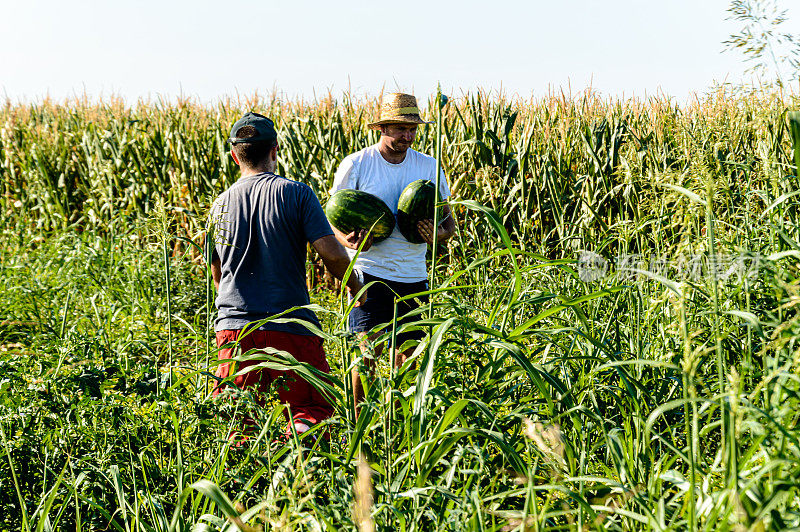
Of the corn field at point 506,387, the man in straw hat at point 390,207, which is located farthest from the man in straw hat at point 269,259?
the man in straw hat at point 390,207

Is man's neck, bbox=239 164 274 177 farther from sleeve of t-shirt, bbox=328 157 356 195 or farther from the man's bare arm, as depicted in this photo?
sleeve of t-shirt, bbox=328 157 356 195

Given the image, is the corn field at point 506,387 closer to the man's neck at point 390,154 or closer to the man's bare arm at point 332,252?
the man's bare arm at point 332,252

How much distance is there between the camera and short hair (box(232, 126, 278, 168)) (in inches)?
141

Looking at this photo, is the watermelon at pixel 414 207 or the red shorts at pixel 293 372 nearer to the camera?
the red shorts at pixel 293 372

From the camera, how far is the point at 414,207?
174 inches

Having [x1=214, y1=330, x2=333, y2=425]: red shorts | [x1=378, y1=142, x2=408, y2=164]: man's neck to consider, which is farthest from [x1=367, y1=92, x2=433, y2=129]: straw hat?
[x1=214, y1=330, x2=333, y2=425]: red shorts

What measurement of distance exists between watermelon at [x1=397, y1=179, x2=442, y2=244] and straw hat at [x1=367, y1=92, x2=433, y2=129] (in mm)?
421

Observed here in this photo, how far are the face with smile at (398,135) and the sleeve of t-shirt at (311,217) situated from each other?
118 centimetres

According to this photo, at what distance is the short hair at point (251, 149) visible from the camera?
3592 millimetres

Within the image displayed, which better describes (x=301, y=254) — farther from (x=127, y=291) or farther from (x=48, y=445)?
Result: (x=127, y=291)

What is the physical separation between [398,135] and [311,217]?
1.27 metres

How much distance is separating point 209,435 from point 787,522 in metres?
1.94

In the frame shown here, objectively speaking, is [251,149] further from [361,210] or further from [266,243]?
[361,210]

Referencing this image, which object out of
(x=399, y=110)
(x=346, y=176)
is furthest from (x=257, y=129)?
(x=399, y=110)
